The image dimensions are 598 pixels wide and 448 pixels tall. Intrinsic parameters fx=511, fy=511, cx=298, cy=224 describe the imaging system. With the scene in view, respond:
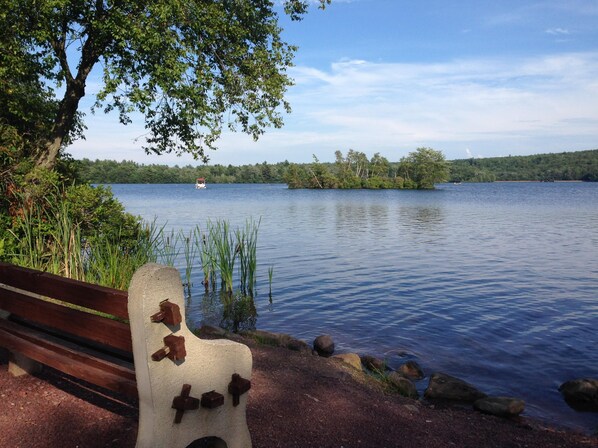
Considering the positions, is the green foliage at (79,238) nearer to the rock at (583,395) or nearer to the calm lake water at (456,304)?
the calm lake water at (456,304)

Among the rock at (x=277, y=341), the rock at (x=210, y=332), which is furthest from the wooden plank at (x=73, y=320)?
the rock at (x=277, y=341)

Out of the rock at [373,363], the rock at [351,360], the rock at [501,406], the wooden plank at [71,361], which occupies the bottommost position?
the rock at [373,363]

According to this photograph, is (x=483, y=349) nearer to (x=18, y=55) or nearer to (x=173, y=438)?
(x=173, y=438)

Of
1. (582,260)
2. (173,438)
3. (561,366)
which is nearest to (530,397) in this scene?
(561,366)

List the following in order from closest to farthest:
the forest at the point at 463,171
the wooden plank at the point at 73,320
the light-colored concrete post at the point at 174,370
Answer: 1. the light-colored concrete post at the point at 174,370
2. the wooden plank at the point at 73,320
3. the forest at the point at 463,171

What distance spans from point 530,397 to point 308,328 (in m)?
4.85

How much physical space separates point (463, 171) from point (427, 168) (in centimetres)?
7829

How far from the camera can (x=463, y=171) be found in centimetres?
18688

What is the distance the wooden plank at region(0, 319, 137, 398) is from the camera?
11.4 feet

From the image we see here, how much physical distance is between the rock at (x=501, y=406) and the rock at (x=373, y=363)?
1808 mm

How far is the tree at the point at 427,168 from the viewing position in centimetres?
11512

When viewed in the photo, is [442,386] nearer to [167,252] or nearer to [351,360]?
[351,360]

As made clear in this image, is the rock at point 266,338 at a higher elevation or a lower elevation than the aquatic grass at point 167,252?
lower

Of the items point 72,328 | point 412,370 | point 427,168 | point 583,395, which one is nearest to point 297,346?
point 412,370
